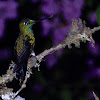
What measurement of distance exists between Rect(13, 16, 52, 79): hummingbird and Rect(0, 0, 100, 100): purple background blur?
439mm

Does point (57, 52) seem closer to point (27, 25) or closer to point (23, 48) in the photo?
point (27, 25)

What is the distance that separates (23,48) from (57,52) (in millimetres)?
770

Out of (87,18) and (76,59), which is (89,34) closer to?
(87,18)

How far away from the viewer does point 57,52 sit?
206 cm

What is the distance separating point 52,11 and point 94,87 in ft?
2.59

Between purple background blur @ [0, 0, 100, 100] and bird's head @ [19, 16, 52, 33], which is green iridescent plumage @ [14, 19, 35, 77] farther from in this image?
purple background blur @ [0, 0, 100, 100]

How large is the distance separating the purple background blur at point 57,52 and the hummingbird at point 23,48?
0.44 m

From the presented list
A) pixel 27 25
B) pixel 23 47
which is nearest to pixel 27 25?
pixel 27 25

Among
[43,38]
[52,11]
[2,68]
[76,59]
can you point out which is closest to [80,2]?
[52,11]

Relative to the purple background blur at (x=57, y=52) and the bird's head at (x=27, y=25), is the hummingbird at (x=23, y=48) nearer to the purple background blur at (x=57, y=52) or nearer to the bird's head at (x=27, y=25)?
the bird's head at (x=27, y=25)

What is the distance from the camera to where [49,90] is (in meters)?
2.27

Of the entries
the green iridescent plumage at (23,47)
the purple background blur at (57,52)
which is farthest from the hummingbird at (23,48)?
the purple background blur at (57,52)

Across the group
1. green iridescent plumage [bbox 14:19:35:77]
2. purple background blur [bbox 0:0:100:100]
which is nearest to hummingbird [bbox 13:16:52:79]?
green iridescent plumage [bbox 14:19:35:77]

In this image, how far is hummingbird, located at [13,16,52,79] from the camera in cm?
A: 123
